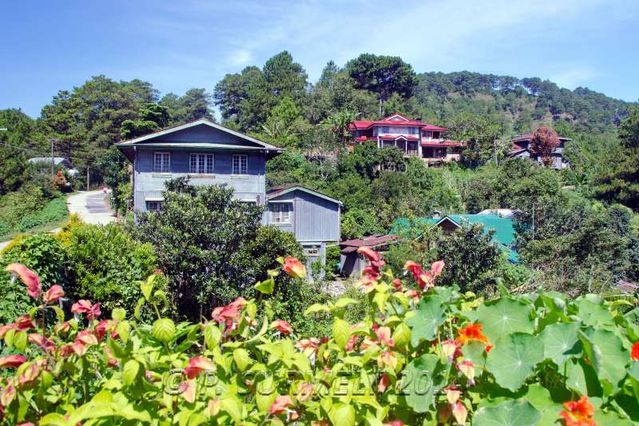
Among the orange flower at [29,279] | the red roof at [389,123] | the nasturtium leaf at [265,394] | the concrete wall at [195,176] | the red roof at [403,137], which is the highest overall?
the red roof at [389,123]

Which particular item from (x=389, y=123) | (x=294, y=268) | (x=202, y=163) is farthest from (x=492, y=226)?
(x=389, y=123)

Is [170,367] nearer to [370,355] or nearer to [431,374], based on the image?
[370,355]

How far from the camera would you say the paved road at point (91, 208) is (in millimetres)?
29094

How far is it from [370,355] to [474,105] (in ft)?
334

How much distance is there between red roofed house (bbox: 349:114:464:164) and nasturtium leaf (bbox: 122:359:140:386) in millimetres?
43326

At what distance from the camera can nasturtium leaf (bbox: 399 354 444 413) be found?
134 cm

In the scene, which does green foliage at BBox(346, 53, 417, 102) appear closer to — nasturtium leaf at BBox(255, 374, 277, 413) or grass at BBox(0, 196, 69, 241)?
grass at BBox(0, 196, 69, 241)

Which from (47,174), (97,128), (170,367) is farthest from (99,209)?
(170,367)

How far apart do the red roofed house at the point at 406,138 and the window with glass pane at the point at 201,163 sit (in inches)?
1029

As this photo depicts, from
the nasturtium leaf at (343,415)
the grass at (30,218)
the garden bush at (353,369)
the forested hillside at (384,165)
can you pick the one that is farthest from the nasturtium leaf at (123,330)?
the grass at (30,218)

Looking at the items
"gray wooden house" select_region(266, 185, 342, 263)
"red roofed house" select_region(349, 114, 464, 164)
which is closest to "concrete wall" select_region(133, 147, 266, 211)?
"gray wooden house" select_region(266, 185, 342, 263)

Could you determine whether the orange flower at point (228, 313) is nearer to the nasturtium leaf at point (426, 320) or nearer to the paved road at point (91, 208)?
the nasturtium leaf at point (426, 320)

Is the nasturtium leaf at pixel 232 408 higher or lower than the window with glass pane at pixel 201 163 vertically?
lower

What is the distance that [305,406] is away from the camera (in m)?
1.34
